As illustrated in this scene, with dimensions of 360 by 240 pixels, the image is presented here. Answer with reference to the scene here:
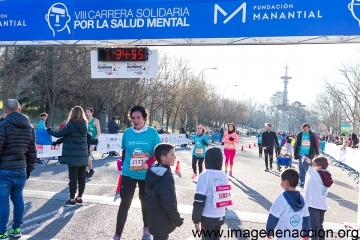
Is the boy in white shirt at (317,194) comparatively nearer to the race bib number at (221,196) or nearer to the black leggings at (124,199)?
the race bib number at (221,196)

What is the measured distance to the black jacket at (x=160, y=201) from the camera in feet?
13.9

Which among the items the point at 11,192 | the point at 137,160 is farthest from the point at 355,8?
the point at 11,192

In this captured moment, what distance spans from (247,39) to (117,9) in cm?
306

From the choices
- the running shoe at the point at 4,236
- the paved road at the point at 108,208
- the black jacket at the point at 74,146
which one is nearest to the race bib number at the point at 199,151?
the paved road at the point at 108,208

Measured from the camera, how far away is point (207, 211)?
447 cm

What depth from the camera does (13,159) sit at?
18.2 feet

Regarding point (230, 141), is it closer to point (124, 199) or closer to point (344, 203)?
→ point (344, 203)

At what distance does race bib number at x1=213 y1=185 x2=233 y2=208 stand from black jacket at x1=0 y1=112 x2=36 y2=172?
2869 millimetres

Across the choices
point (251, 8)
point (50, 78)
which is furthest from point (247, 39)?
point (50, 78)

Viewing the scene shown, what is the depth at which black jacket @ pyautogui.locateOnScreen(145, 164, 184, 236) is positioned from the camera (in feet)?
13.9

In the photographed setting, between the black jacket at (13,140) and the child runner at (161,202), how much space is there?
2228mm

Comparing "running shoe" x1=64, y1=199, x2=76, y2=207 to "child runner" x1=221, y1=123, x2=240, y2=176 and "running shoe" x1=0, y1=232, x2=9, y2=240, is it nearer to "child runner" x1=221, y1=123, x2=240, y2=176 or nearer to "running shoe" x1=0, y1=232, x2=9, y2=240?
"running shoe" x1=0, y1=232, x2=9, y2=240

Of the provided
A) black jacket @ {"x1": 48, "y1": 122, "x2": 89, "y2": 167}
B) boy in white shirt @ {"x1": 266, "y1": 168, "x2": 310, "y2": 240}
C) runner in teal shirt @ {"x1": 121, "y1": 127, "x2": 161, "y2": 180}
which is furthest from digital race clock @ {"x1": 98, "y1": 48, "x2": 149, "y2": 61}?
boy in white shirt @ {"x1": 266, "y1": 168, "x2": 310, "y2": 240}

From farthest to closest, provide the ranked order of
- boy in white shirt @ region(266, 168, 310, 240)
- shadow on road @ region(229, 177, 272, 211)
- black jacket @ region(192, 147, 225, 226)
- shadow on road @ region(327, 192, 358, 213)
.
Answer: shadow on road @ region(327, 192, 358, 213), shadow on road @ region(229, 177, 272, 211), black jacket @ region(192, 147, 225, 226), boy in white shirt @ region(266, 168, 310, 240)
